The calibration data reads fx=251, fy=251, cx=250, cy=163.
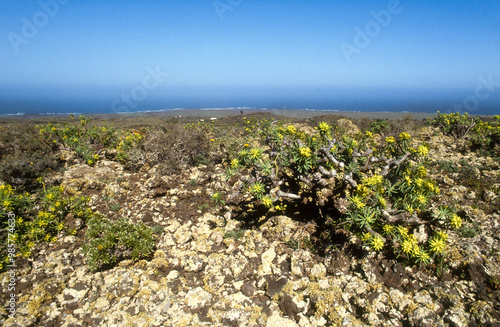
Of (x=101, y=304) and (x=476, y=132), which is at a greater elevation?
(x=476, y=132)

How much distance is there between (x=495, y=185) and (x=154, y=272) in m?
6.84

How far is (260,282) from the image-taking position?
371cm

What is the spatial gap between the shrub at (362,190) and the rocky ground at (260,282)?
0.41 m

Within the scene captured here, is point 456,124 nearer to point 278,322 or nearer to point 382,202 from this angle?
point 382,202

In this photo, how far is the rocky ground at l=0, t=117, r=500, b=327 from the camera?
3.09 metres

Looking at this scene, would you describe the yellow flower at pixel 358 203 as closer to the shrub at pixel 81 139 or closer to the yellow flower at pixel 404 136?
the yellow flower at pixel 404 136

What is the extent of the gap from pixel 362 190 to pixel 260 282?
1.98 metres

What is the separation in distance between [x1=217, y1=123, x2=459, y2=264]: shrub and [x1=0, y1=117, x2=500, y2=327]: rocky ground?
0.41 metres

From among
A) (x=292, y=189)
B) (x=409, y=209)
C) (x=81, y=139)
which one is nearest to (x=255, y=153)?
(x=292, y=189)

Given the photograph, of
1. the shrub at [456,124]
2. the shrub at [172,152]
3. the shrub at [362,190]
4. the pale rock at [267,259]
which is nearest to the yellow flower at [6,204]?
the shrub at [172,152]

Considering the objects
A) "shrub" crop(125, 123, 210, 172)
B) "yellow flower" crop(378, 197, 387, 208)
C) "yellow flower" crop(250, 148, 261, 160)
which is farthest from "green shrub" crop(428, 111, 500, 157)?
"shrub" crop(125, 123, 210, 172)

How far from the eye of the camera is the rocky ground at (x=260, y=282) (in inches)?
122

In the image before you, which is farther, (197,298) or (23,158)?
(23,158)

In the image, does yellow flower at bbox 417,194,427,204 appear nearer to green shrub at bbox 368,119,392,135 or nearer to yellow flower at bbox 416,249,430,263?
yellow flower at bbox 416,249,430,263
